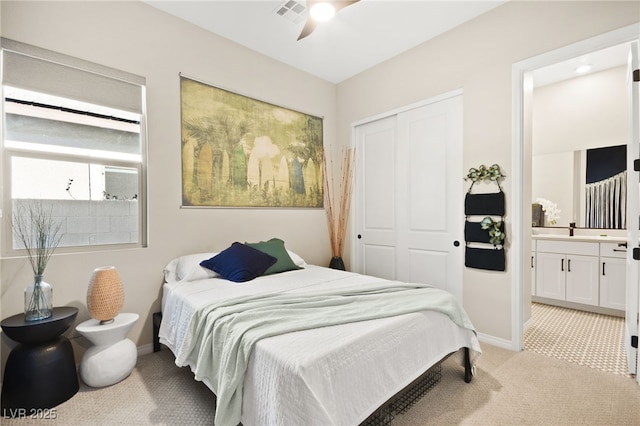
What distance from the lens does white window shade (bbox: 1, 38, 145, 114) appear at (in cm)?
207

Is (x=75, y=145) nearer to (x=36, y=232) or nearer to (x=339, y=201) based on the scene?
(x=36, y=232)

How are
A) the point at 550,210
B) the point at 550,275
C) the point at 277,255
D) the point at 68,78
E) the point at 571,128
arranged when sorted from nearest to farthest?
the point at 68,78 < the point at 277,255 < the point at 550,275 < the point at 571,128 < the point at 550,210

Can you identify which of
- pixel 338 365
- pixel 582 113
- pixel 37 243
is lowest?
pixel 338 365

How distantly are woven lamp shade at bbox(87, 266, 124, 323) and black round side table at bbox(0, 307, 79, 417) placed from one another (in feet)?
0.53

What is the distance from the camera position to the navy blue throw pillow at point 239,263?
8.40ft

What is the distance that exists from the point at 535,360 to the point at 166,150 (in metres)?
3.64

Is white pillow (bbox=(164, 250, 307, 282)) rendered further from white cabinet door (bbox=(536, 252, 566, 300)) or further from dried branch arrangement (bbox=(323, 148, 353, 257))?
white cabinet door (bbox=(536, 252, 566, 300))

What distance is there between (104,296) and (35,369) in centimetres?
51

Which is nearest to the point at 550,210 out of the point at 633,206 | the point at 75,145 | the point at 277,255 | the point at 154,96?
the point at 633,206

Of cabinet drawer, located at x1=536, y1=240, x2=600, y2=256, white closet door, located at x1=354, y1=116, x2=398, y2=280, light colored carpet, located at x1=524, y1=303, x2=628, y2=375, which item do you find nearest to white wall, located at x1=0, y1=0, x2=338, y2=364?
white closet door, located at x1=354, y1=116, x2=398, y2=280

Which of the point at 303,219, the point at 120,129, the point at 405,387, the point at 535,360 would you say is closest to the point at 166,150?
the point at 120,129

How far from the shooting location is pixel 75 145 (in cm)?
234

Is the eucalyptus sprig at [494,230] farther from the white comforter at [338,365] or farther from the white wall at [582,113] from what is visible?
the white wall at [582,113]

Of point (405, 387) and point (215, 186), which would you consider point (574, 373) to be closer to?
point (405, 387)
